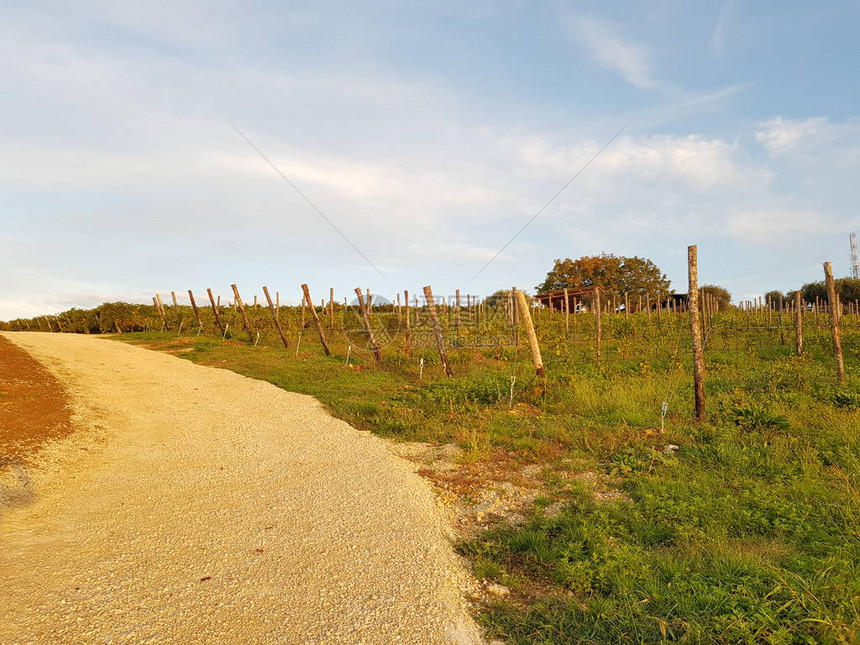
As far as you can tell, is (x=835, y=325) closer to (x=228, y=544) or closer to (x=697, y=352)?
(x=697, y=352)

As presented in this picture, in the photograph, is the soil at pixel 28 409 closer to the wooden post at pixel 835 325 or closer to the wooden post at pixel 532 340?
the wooden post at pixel 532 340

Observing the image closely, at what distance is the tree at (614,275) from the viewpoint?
4838cm

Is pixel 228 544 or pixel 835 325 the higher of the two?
pixel 835 325

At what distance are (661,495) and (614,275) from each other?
152ft

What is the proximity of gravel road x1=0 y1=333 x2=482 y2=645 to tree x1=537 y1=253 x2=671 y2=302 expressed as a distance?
43.7 meters

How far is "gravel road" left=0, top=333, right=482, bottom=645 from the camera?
325 cm

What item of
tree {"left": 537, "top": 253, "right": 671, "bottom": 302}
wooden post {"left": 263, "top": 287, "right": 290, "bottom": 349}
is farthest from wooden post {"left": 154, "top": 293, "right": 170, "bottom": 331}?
tree {"left": 537, "top": 253, "right": 671, "bottom": 302}

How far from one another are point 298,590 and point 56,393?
353 inches

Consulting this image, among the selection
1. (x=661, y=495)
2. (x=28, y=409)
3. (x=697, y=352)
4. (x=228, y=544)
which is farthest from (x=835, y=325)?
(x=28, y=409)

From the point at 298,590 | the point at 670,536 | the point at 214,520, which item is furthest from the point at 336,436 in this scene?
the point at 670,536

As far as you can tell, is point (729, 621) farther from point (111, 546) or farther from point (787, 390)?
point (787, 390)

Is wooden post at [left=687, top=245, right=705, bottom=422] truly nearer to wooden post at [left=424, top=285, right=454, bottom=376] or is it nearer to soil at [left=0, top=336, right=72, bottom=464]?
wooden post at [left=424, top=285, right=454, bottom=376]

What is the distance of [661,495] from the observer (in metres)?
5.07

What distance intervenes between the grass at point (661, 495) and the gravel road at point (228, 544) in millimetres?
647
